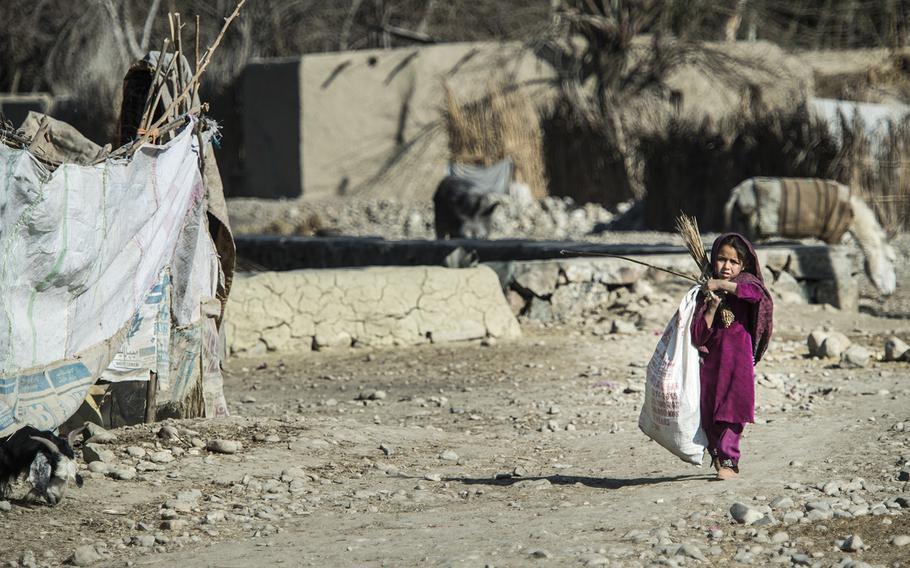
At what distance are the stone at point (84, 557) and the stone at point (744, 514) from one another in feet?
6.55

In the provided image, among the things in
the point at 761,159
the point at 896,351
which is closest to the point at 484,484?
the point at 896,351

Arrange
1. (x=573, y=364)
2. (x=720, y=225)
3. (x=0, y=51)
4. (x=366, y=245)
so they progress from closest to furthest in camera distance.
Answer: (x=573, y=364) → (x=366, y=245) → (x=720, y=225) → (x=0, y=51)

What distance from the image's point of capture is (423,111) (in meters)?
18.7

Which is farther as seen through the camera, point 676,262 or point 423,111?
point 423,111

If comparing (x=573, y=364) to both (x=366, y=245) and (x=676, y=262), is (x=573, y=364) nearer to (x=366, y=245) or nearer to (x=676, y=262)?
(x=676, y=262)

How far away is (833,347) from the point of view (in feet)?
25.8

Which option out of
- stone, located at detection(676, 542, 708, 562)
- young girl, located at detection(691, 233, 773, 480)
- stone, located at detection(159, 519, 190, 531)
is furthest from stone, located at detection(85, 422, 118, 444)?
stone, located at detection(676, 542, 708, 562)

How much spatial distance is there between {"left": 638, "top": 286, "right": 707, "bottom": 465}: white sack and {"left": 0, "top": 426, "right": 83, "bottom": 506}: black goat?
2083 millimetres

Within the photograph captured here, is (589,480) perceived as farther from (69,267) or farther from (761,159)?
(761,159)

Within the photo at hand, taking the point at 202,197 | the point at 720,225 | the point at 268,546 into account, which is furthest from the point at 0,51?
A: the point at 268,546

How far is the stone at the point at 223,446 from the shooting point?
508cm

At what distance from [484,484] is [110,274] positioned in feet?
5.35

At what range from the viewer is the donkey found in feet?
36.4

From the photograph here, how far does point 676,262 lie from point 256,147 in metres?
11.3
